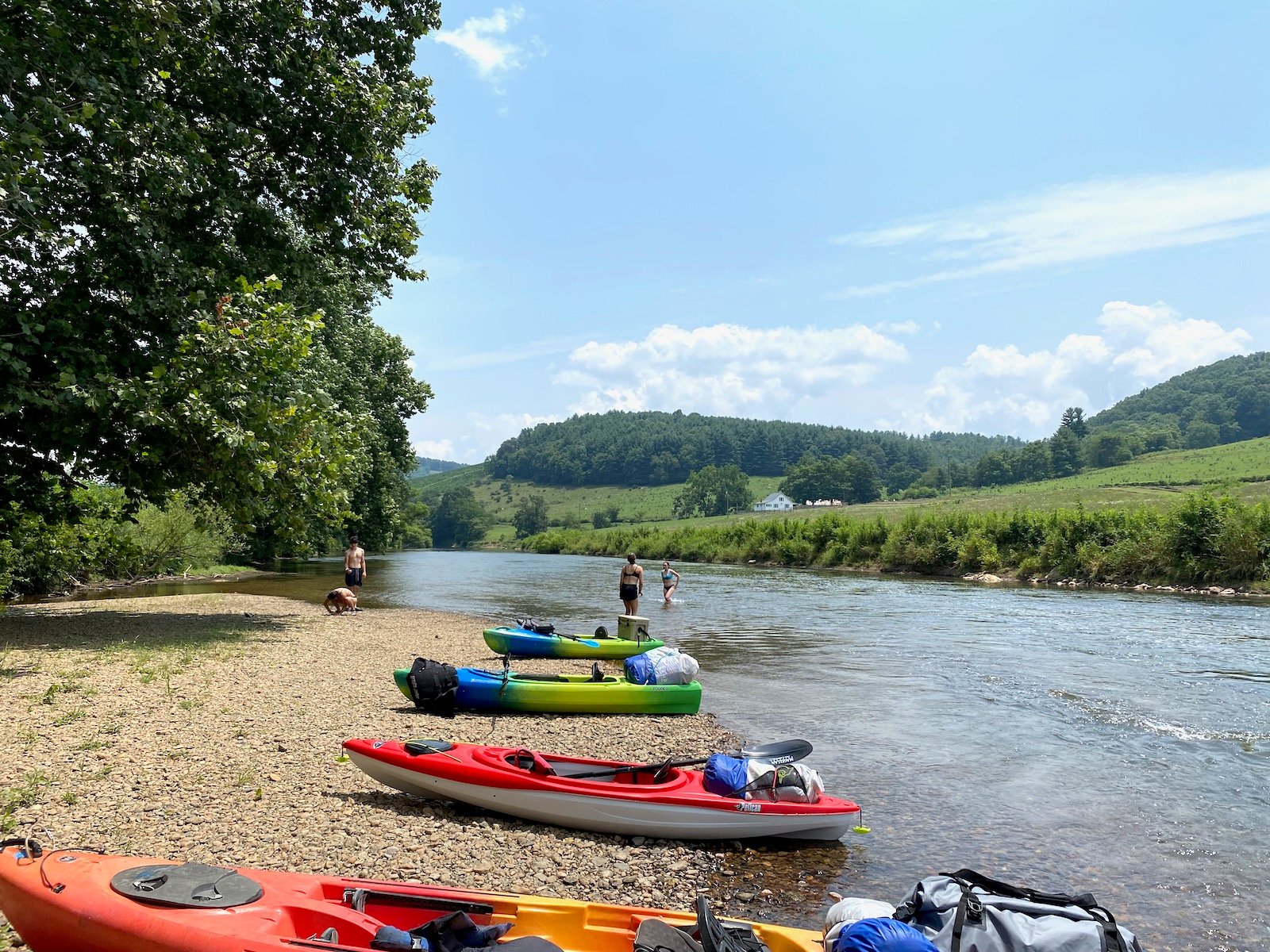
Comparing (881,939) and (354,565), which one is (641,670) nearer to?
(881,939)

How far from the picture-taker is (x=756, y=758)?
7.41 meters

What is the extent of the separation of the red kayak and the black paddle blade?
46 cm

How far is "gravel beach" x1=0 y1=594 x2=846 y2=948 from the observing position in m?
5.95

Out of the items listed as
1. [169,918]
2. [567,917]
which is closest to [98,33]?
[169,918]

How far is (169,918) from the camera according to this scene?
159 inches

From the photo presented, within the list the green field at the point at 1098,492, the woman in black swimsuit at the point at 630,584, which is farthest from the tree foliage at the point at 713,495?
the woman in black swimsuit at the point at 630,584

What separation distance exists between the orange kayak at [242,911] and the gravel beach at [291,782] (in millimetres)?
526

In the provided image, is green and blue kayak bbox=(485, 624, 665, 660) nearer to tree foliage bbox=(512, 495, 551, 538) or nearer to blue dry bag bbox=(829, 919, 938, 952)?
blue dry bag bbox=(829, 919, 938, 952)

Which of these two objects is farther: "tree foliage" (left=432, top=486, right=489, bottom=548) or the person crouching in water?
"tree foliage" (left=432, top=486, right=489, bottom=548)

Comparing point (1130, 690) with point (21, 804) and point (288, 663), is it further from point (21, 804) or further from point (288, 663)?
point (21, 804)

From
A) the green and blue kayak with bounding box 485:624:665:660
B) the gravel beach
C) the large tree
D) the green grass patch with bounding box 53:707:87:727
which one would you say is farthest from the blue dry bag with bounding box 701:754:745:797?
the large tree

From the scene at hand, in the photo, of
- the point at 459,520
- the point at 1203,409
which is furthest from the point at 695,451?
the point at 1203,409

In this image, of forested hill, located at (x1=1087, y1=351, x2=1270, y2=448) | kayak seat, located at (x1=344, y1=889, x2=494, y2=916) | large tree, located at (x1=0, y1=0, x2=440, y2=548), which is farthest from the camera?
forested hill, located at (x1=1087, y1=351, x2=1270, y2=448)

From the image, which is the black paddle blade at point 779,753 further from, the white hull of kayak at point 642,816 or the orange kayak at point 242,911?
the orange kayak at point 242,911
